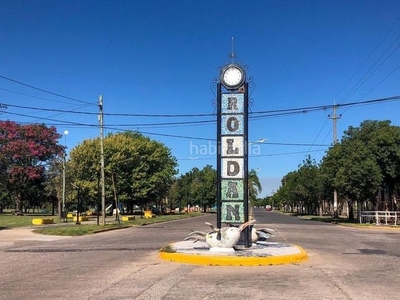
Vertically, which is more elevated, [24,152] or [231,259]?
[24,152]

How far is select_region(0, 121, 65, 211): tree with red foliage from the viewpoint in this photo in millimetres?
64375

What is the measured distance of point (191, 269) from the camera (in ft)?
41.2

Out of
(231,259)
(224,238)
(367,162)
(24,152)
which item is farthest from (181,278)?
(24,152)

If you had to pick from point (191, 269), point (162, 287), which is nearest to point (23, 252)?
point (191, 269)

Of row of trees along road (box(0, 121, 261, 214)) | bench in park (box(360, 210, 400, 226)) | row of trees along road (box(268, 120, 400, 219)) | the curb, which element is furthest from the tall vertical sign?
row of trees along road (box(0, 121, 261, 214))

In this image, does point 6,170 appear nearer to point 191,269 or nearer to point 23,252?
point 23,252

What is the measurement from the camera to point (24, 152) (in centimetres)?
6512

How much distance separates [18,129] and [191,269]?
5895 cm

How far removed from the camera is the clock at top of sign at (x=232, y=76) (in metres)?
17.3

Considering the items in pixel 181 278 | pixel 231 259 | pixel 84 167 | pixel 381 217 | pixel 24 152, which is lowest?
pixel 181 278

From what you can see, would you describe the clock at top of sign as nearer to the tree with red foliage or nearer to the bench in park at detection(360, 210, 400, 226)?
the bench in park at detection(360, 210, 400, 226)

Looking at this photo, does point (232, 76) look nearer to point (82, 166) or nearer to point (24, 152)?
point (82, 166)

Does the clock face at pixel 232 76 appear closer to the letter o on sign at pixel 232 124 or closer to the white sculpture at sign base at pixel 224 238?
the letter o on sign at pixel 232 124

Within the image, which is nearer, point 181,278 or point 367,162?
point 181,278
